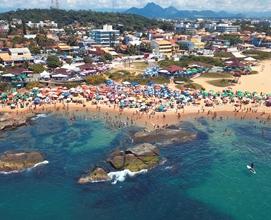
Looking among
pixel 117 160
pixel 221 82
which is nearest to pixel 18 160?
pixel 117 160

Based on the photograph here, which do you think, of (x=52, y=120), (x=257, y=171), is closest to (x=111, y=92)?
(x=52, y=120)

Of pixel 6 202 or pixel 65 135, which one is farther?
pixel 65 135

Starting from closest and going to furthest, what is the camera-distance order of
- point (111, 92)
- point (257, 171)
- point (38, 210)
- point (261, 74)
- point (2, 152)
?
point (38, 210)
point (257, 171)
point (2, 152)
point (111, 92)
point (261, 74)

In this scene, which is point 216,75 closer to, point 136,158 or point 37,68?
point 37,68

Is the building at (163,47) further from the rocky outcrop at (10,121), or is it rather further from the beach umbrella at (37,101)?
the rocky outcrop at (10,121)

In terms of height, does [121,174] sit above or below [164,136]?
below

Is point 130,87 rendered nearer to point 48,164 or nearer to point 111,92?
point 111,92

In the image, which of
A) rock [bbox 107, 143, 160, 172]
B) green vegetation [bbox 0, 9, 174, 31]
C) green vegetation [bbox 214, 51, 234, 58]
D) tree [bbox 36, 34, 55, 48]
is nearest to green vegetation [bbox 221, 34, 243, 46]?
green vegetation [bbox 214, 51, 234, 58]
